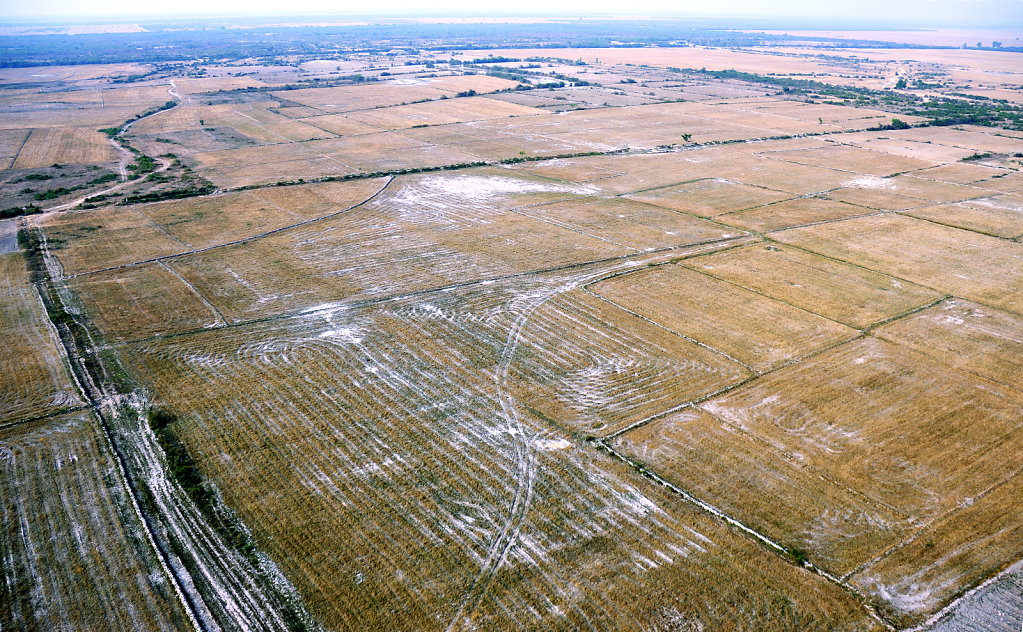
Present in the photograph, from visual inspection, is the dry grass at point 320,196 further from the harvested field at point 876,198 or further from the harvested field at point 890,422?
the harvested field at point 876,198

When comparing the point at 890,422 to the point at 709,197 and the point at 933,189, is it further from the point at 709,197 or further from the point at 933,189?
the point at 933,189

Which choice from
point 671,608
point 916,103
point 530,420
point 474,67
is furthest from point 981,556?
point 474,67

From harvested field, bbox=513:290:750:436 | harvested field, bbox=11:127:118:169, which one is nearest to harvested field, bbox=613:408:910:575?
harvested field, bbox=513:290:750:436

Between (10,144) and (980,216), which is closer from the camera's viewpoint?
(980,216)

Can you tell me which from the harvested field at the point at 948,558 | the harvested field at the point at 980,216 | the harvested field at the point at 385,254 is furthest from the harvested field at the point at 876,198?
the harvested field at the point at 948,558

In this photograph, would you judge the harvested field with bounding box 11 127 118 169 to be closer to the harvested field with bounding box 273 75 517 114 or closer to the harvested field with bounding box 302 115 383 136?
the harvested field with bounding box 302 115 383 136

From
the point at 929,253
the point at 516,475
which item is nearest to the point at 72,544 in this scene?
the point at 516,475

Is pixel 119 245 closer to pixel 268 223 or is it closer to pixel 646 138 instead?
pixel 268 223
